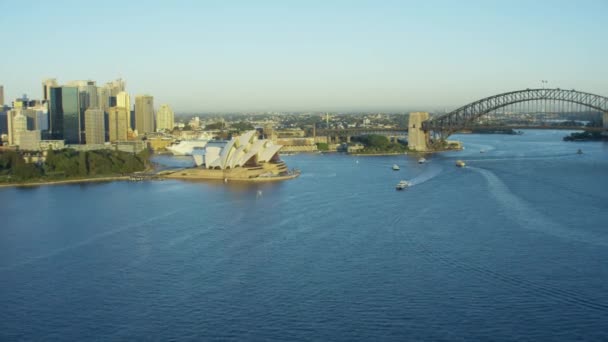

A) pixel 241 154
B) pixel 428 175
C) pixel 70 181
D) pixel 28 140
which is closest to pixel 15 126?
pixel 28 140

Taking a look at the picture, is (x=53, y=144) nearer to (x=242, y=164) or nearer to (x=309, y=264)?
(x=242, y=164)

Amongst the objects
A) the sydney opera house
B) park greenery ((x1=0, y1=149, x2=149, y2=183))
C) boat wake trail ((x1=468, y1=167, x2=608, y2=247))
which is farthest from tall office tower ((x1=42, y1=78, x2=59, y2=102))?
boat wake trail ((x1=468, y1=167, x2=608, y2=247))

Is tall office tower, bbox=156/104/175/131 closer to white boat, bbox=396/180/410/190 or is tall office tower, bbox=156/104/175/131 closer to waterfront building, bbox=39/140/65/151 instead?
waterfront building, bbox=39/140/65/151

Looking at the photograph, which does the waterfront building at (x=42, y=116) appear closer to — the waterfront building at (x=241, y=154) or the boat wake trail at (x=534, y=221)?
the waterfront building at (x=241, y=154)

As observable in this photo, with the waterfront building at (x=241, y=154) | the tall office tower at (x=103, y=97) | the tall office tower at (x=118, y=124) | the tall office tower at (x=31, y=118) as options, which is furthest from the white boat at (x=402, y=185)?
the tall office tower at (x=103, y=97)

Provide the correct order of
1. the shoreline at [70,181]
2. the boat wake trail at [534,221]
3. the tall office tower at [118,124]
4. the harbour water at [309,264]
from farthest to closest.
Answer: the tall office tower at [118,124] < the shoreline at [70,181] < the boat wake trail at [534,221] < the harbour water at [309,264]

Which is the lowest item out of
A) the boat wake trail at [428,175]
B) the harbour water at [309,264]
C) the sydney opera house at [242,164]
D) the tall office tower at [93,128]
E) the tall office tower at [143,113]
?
the harbour water at [309,264]
